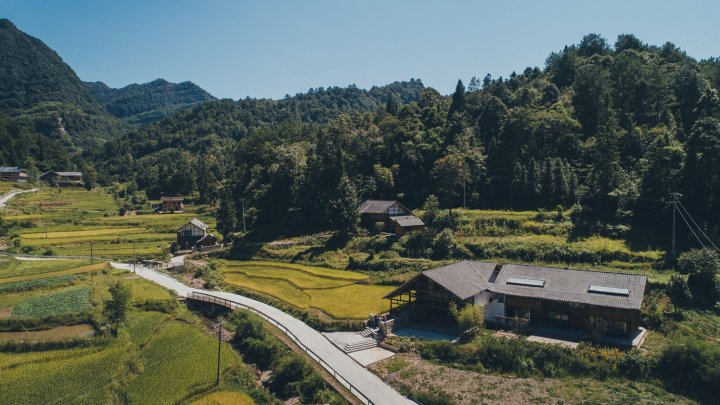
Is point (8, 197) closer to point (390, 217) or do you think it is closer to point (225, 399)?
point (390, 217)

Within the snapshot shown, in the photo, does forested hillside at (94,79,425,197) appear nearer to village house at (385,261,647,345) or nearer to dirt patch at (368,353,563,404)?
village house at (385,261,647,345)

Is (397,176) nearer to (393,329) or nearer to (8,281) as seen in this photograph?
(393,329)

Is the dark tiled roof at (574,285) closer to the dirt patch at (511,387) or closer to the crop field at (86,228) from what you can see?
the dirt patch at (511,387)

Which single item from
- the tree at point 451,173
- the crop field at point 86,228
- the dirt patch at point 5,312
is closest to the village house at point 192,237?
the crop field at point 86,228

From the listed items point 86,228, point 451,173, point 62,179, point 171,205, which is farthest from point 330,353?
point 62,179

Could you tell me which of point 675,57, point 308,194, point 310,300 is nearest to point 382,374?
point 310,300
